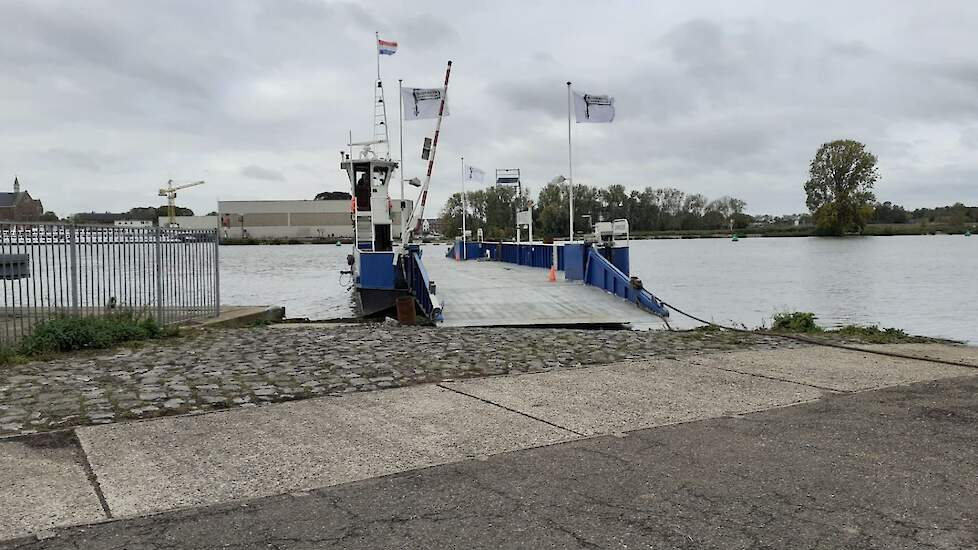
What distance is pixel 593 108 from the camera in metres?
23.9

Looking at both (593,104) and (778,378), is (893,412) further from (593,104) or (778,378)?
(593,104)

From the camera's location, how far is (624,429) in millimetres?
5852

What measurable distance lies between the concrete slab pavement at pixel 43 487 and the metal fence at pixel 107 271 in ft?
15.7

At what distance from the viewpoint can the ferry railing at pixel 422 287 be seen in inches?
595

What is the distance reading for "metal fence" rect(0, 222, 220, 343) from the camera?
978cm

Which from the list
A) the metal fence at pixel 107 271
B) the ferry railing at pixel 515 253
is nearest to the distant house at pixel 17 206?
the ferry railing at pixel 515 253

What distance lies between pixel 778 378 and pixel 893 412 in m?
1.74

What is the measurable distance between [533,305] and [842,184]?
107 metres

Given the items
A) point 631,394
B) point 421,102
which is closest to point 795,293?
point 421,102

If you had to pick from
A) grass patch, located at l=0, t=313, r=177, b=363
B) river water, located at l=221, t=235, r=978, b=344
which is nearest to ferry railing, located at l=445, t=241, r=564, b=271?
river water, located at l=221, t=235, r=978, b=344

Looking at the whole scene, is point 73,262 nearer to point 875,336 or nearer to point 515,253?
point 875,336

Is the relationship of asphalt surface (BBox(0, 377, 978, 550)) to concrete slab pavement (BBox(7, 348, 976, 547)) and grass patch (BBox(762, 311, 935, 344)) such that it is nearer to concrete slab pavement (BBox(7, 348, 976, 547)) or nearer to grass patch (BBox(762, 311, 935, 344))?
concrete slab pavement (BBox(7, 348, 976, 547))

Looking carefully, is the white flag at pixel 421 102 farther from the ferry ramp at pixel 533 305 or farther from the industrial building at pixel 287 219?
the industrial building at pixel 287 219

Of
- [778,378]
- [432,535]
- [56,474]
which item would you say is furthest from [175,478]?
[778,378]
